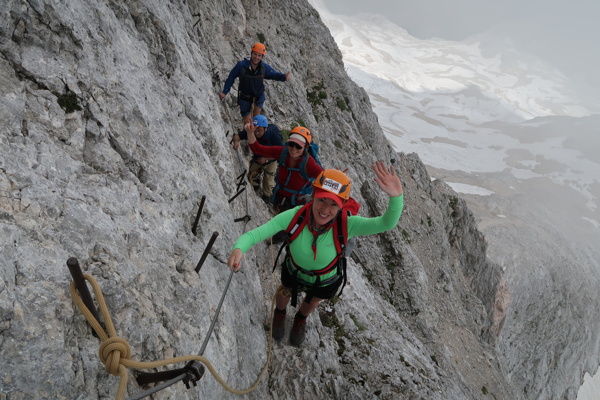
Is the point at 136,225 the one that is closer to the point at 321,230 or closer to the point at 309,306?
the point at 321,230

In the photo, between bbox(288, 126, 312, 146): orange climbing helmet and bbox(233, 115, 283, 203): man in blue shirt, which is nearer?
bbox(288, 126, 312, 146): orange climbing helmet

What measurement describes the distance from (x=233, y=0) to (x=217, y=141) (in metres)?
12.7

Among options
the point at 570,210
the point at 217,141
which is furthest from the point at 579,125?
the point at 217,141

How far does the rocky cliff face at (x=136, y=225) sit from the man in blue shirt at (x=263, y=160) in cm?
88

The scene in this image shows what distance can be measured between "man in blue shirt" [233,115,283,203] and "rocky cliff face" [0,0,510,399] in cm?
88

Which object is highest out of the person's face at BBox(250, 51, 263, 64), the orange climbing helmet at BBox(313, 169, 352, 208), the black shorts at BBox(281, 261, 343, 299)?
the person's face at BBox(250, 51, 263, 64)

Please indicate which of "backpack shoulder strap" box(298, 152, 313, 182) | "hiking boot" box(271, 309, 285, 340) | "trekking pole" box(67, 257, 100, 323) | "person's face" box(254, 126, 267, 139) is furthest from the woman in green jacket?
"person's face" box(254, 126, 267, 139)

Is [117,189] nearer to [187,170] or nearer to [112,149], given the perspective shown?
[112,149]

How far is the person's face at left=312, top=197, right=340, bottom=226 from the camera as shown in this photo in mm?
5066

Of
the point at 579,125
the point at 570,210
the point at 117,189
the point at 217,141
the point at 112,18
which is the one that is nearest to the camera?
the point at 117,189

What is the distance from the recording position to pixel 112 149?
5016 mm

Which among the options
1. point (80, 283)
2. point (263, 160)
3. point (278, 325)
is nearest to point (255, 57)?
point (263, 160)

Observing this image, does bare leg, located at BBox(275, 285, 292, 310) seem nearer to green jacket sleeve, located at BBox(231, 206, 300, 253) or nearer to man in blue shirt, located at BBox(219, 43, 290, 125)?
green jacket sleeve, located at BBox(231, 206, 300, 253)

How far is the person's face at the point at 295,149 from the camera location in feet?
26.8
